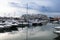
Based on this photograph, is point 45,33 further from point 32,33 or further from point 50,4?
point 50,4

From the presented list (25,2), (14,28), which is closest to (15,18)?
(14,28)

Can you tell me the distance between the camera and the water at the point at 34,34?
3981 mm

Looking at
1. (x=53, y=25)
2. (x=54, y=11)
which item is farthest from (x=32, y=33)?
(x=54, y=11)

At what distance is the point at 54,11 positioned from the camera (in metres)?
4.14

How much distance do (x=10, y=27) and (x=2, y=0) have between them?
2.54ft

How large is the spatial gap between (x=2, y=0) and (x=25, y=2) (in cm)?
63

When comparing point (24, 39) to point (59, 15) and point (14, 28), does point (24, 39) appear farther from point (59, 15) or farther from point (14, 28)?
point (59, 15)

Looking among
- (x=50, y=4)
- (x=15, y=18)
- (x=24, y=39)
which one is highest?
(x=50, y=4)

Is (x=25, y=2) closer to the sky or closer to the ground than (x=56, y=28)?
closer to the sky

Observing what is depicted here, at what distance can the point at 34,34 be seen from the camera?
13.3 ft

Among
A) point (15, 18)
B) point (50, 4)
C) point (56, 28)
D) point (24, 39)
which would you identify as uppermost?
point (50, 4)

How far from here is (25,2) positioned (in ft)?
13.4

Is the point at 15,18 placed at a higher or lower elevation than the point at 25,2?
lower

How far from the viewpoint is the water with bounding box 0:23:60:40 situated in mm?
3981
